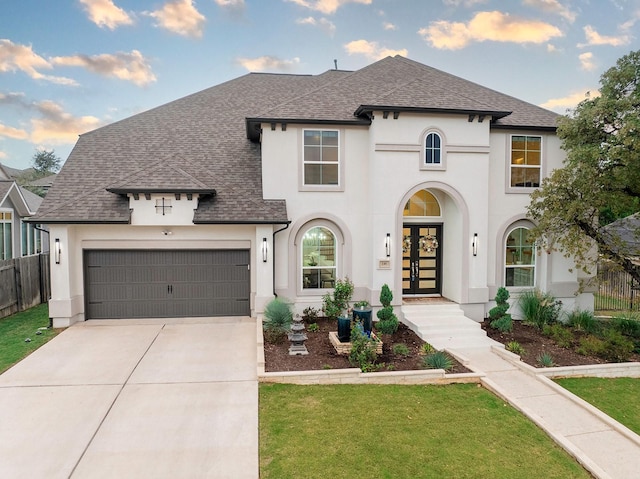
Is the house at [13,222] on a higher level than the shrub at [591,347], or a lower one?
higher

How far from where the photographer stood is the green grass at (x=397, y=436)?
15.1 feet

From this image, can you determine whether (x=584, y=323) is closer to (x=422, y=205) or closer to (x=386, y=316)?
(x=422, y=205)

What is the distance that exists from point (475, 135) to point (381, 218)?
3.95 m

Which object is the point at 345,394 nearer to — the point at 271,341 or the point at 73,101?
the point at 271,341

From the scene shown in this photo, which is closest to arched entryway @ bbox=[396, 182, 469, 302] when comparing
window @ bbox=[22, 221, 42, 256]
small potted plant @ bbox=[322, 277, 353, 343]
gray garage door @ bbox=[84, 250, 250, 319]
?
small potted plant @ bbox=[322, 277, 353, 343]

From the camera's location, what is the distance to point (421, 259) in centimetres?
1250

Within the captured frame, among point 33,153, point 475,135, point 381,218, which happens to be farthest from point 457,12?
point 33,153

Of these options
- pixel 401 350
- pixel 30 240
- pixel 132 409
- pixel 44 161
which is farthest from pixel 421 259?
pixel 44 161

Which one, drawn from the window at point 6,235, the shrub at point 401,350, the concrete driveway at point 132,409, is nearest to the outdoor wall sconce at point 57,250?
the concrete driveway at point 132,409

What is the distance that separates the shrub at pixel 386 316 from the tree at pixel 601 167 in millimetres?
4743

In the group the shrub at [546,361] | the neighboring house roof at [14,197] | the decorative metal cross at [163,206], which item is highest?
the neighboring house roof at [14,197]

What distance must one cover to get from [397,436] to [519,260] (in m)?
9.30

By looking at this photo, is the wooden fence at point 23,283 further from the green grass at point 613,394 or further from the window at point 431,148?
the green grass at point 613,394

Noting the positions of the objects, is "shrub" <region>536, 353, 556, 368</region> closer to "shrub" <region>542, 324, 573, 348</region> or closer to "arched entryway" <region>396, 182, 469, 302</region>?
"shrub" <region>542, 324, 573, 348</region>
